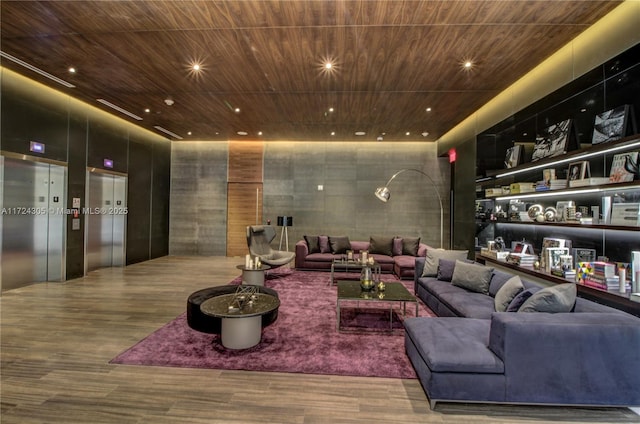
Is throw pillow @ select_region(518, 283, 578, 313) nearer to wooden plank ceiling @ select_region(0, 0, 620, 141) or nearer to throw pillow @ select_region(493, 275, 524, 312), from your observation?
throw pillow @ select_region(493, 275, 524, 312)

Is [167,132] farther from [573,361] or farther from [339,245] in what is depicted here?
[573,361]

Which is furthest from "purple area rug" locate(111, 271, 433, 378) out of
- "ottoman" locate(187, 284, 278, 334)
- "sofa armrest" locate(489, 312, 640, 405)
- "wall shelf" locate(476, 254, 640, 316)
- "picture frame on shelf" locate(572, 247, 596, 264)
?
"picture frame on shelf" locate(572, 247, 596, 264)

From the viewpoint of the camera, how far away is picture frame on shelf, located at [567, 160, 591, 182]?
3096 mm

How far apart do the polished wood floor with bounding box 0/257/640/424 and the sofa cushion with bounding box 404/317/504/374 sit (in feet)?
1.09

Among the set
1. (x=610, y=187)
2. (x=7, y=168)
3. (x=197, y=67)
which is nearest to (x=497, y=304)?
(x=610, y=187)

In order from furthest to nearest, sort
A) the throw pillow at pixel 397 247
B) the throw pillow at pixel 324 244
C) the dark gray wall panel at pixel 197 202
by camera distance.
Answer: the dark gray wall panel at pixel 197 202, the throw pillow at pixel 324 244, the throw pillow at pixel 397 247

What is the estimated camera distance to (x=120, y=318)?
356cm

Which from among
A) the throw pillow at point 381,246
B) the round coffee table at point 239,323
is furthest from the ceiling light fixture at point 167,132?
the throw pillow at point 381,246

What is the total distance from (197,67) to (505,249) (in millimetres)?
5558

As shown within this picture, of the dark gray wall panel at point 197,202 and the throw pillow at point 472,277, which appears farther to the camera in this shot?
the dark gray wall panel at point 197,202

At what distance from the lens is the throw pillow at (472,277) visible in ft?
11.8

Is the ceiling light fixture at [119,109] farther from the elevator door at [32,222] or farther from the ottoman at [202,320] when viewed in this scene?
the ottoman at [202,320]

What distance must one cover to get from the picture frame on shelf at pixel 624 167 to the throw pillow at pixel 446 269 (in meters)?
2.03

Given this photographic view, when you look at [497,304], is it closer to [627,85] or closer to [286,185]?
[627,85]
